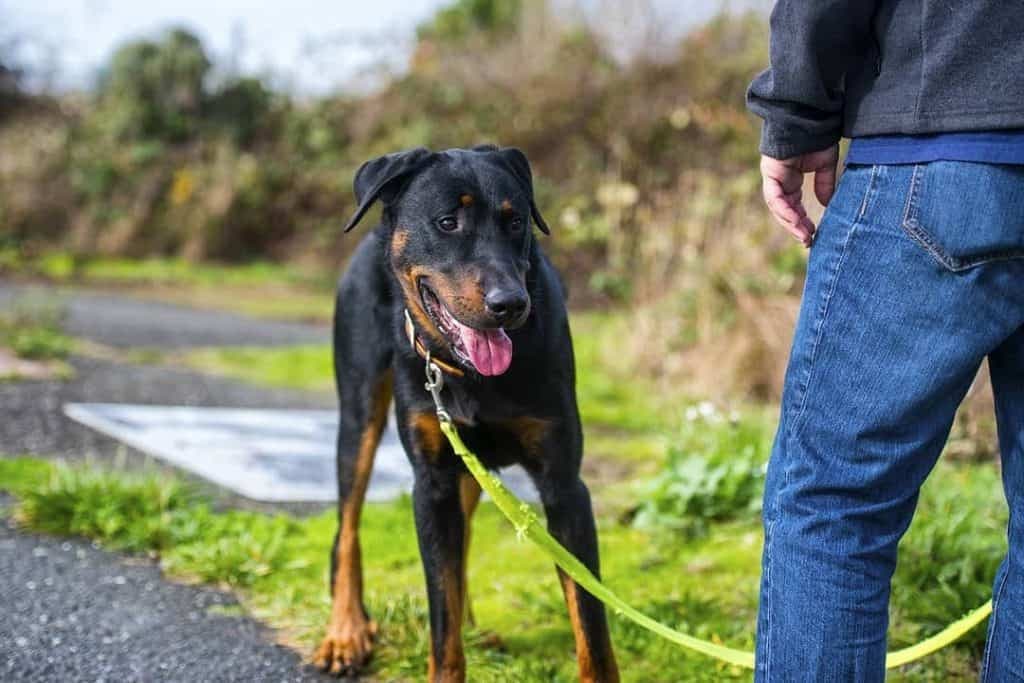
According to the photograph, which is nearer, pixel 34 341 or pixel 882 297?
pixel 882 297

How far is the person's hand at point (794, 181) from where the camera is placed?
2.10 metres

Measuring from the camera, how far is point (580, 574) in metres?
2.51

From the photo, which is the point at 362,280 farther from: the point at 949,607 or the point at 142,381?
the point at 142,381

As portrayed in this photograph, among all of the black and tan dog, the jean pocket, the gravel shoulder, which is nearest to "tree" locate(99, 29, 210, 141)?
the gravel shoulder

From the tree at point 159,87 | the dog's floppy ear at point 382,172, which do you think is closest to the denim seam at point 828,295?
the dog's floppy ear at point 382,172

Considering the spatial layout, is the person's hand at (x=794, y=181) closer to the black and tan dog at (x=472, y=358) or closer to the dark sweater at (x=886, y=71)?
the dark sweater at (x=886, y=71)

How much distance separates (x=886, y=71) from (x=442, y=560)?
160 centimetres

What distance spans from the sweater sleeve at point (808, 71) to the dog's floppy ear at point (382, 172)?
1075mm

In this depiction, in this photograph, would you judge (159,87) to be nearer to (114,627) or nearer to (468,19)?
(468,19)

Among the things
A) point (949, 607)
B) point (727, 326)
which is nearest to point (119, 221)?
point (727, 326)

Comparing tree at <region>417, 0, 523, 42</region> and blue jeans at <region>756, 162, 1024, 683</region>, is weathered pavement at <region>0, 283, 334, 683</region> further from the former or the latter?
tree at <region>417, 0, 523, 42</region>

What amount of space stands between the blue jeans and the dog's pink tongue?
821 mm

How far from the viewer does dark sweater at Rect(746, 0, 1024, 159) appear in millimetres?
1803

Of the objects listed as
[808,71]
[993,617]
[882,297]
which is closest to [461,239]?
[808,71]
